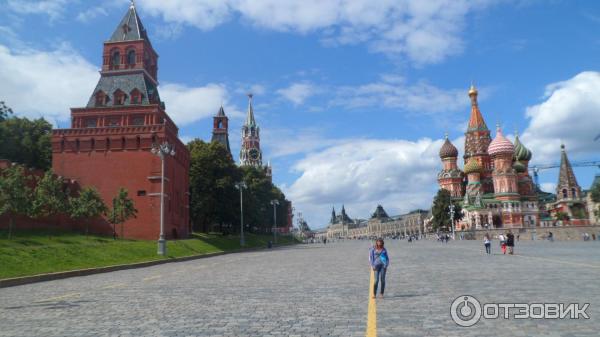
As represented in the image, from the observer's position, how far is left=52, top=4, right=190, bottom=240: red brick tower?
43.4 meters

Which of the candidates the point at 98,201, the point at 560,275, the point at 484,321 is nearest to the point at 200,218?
the point at 98,201

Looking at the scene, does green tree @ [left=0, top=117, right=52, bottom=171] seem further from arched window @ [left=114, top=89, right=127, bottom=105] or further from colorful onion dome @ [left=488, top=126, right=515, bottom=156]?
colorful onion dome @ [left=488, top=126, right=515, bottom=156]

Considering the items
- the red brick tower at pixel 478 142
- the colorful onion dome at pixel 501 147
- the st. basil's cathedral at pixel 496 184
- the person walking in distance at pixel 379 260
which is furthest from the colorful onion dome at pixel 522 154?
the person walking in distance at pixel 379 260

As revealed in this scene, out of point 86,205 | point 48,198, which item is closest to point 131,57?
point 86,205

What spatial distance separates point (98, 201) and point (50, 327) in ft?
99.0

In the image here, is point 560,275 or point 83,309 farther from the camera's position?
point 560,275

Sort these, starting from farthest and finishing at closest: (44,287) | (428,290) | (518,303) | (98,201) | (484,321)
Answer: (98,201)
(44,287)
(428,290)
(518,303)
(484,321)

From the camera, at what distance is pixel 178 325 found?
7824 millimetres

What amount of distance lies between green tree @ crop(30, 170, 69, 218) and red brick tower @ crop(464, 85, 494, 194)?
91.9m

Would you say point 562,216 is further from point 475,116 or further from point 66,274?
point 66,274

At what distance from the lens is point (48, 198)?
108 ft

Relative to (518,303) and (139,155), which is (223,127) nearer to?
(139,155)

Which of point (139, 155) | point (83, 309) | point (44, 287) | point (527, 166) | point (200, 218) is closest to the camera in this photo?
point (83, 309)

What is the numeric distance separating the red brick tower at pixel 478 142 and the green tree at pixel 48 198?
91853 millimetres
